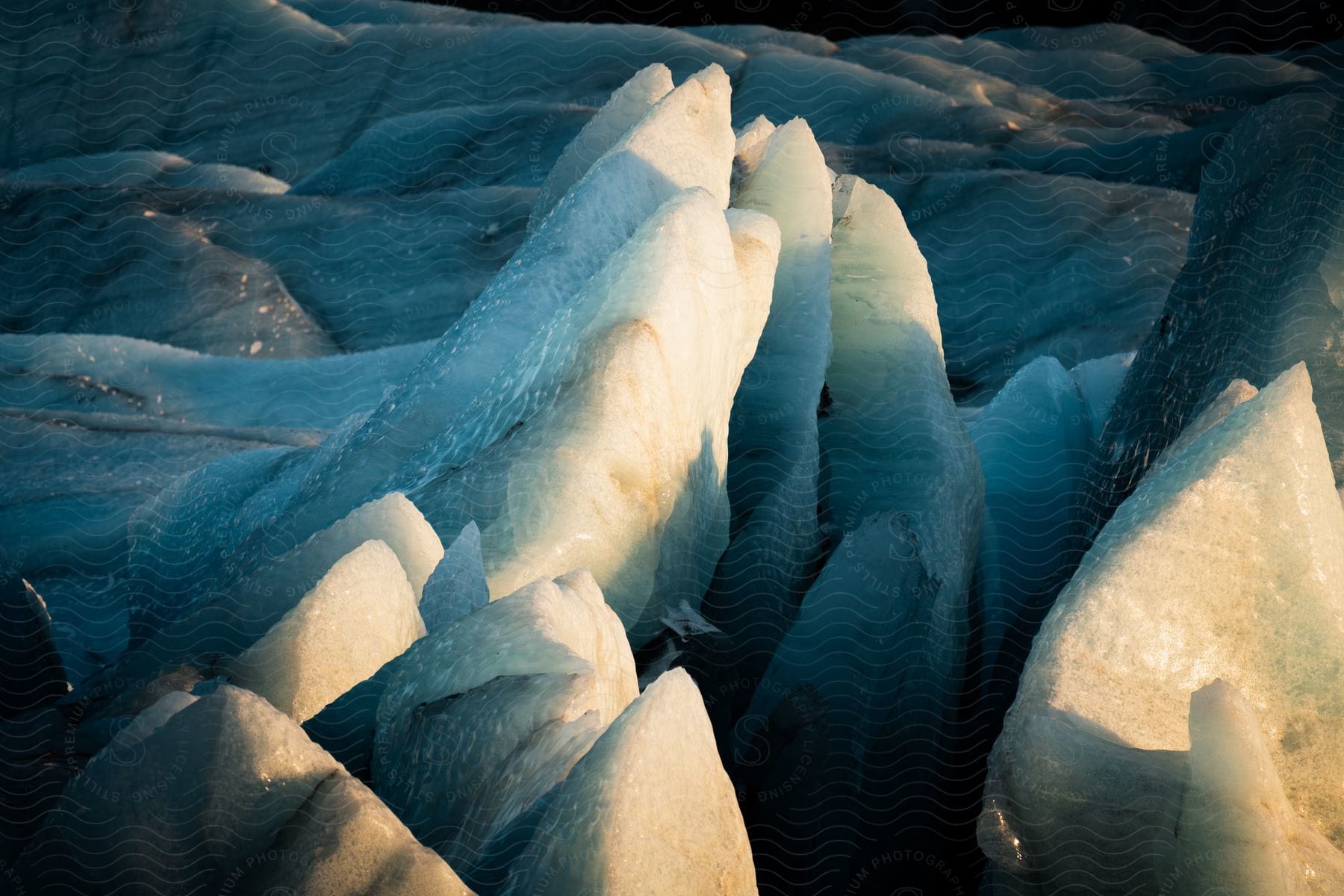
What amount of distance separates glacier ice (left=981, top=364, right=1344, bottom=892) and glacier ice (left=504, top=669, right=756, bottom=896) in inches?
19.5

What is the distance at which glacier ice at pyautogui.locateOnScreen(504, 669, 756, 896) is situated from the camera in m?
1.10

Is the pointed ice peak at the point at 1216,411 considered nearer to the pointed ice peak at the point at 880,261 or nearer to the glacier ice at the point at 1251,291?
the glacier ice at the point at 1251,291

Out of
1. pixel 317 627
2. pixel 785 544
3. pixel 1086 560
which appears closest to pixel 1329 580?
pixel 1086 560

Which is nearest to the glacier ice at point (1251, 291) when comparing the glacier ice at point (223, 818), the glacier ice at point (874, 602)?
the glacier ice at point (874, 602)

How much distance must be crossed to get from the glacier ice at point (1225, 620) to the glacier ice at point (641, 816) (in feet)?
1.63

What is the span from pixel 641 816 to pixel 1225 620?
2.85 ft

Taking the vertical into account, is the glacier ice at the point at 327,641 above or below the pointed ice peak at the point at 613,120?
below

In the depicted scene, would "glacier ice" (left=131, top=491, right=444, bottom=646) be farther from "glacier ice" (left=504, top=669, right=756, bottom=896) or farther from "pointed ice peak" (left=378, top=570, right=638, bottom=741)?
"glacier ice" (left=504, top=669, right=756, bottom=896)

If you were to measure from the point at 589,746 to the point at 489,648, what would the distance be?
0.60 ft

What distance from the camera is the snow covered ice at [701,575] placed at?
119cm

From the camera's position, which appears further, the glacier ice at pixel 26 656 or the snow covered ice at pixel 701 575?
the glacier ice at pixel 26 656

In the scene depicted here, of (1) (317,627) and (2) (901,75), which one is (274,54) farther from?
(1) (317,627)

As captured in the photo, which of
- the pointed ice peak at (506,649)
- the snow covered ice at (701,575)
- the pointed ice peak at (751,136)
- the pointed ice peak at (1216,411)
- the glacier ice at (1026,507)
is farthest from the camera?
the pointed ice peak at (751,136)

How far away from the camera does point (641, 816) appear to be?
1.12m
